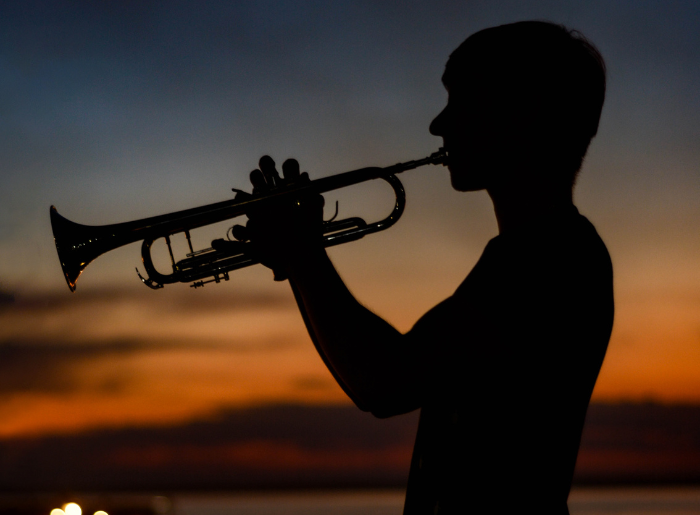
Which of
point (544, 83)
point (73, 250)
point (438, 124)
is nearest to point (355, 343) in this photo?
point (438, 124)

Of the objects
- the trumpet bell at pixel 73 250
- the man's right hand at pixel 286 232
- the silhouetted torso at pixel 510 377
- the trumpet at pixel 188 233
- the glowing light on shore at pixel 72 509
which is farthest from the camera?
the glowing light on shore at pixel 72 509

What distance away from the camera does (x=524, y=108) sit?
5.82 ft

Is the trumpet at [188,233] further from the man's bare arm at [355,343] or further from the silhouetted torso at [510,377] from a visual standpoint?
the silhouetted torso at [510,377]

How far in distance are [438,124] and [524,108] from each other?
261mm

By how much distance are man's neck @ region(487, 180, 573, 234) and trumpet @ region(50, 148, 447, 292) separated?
73 centimetres

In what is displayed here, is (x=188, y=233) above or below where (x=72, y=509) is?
above

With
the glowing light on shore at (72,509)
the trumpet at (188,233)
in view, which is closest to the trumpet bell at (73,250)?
the trumpet at (188,233)

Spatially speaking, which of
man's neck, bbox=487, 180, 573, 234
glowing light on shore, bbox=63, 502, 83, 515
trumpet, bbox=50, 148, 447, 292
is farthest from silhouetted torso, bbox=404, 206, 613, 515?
glowing light on shore, bbox=63, 502, 83, 515

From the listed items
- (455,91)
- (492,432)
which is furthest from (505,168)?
(492,432)

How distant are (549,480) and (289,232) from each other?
0.98 meters

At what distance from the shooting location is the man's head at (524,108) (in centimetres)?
177

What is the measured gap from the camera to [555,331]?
1433mm

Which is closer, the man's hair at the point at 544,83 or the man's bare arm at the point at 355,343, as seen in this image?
the man's bare arm at the point at 355,343

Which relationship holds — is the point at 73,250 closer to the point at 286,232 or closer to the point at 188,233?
the point at 188,233
